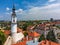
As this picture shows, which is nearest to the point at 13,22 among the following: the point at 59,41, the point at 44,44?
the point at 59,41

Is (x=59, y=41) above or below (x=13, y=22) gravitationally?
below

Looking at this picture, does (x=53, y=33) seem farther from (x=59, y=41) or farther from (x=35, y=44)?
(x=35, y=44)

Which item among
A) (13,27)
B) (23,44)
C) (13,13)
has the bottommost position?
(23,44)

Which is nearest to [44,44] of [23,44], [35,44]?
[35,44]

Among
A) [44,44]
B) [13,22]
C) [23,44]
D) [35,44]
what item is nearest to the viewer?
[44,44]

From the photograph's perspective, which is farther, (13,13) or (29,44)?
(13,13)

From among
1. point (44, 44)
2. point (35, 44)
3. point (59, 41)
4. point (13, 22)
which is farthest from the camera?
point (13, 22)

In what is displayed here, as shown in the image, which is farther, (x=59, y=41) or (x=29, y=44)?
(x=59, y=41)

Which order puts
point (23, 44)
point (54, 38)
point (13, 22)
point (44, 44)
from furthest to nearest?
point (13, 22), point (54, 38), point (23, 44), point (44, 44)

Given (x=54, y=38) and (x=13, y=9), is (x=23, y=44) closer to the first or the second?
(x=54, y=38)
